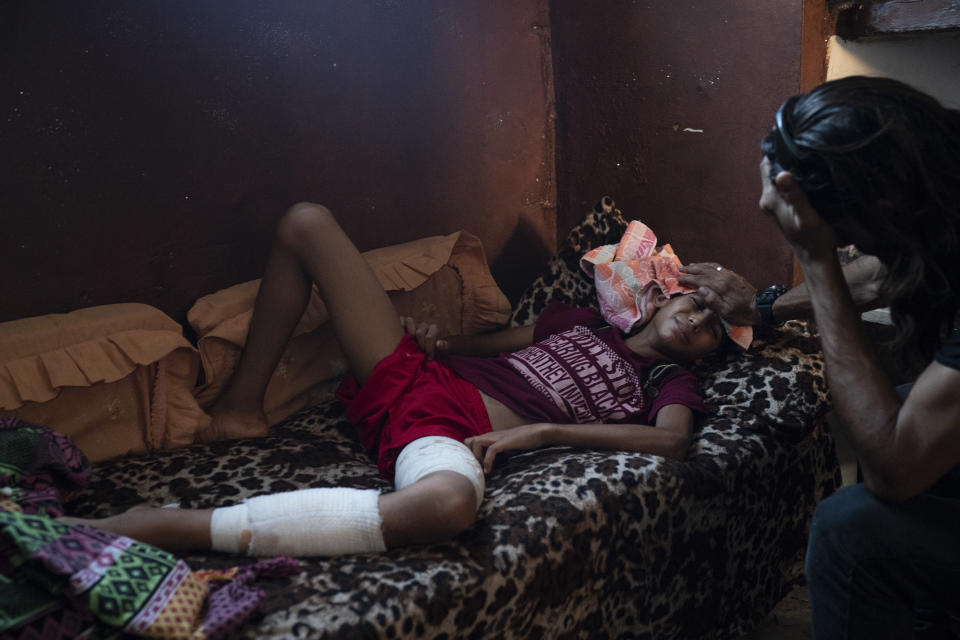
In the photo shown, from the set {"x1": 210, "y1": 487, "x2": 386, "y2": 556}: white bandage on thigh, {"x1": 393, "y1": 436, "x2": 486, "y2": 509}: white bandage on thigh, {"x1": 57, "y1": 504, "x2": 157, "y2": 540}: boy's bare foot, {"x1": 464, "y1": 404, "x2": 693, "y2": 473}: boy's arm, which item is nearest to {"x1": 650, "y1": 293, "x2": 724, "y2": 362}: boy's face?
{"x1": 464, "y1": 404, "x2": 693, "y2": 473}: boy's arm

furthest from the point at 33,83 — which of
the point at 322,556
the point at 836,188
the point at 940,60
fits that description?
the point at 940,60

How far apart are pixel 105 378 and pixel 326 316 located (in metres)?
0.63

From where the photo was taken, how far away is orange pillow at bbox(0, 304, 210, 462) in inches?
70.0

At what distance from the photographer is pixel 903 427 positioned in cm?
129

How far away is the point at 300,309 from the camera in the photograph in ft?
7.04

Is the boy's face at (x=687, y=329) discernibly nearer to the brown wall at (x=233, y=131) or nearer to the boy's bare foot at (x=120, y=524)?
the brown wall at (x=233, y=131)

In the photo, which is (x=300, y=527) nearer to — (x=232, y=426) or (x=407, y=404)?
(x=407, y=404)

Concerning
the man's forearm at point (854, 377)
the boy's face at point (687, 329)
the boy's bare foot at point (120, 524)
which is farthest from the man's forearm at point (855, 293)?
the boy's bare foot at point (120, 524)

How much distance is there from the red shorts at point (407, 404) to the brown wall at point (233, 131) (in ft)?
1.96

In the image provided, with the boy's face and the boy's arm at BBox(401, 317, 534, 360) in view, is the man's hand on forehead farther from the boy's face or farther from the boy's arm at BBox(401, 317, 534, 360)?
the boy's arm at BBox(401, 317, 534, 360)

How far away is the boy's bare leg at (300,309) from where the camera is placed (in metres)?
2.11

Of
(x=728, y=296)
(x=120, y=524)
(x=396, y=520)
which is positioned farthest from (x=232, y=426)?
(x=728, y=296)

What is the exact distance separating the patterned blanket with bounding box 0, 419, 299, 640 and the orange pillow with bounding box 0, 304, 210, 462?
44 cm

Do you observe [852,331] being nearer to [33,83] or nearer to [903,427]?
[903,427]
